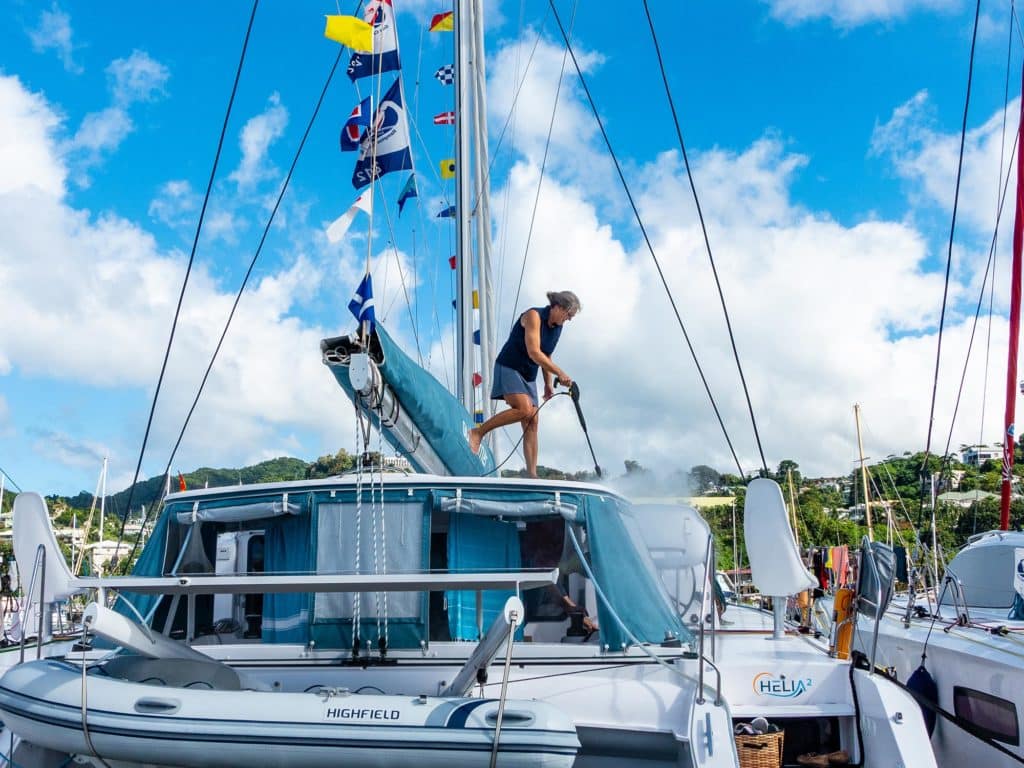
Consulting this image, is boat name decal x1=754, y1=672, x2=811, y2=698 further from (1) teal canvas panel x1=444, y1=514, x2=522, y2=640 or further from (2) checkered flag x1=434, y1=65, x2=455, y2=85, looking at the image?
(2) checkered flag x1=434, y1=65, x2=455, y2=85

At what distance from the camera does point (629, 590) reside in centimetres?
575

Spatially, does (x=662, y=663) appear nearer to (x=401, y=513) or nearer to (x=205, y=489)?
(x=401, y=513)

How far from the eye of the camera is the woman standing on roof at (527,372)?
7.08 metres

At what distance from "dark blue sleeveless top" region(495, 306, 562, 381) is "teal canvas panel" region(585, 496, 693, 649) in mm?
1610

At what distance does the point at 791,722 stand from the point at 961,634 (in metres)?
3.79

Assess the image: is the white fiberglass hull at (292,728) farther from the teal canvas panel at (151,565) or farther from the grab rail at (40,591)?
the teal canvas panel at (151,565)

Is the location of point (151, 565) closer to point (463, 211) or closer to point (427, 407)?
point (427, 407)

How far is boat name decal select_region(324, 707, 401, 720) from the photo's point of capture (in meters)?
3.94

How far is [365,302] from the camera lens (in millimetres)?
5785

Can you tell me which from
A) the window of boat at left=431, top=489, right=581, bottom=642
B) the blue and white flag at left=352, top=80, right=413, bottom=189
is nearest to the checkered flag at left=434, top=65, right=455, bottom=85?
the blue and white flag at left=352, top=80, right=413, bottom=189

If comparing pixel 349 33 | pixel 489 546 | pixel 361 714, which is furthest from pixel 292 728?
pixel 349 33

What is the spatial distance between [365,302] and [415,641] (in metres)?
2.15

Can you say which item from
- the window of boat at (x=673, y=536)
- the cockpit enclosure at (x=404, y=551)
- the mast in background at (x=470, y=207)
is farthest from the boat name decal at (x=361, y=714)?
the mast in background at (x=470, y=207)

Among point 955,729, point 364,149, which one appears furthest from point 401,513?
point 955,729
